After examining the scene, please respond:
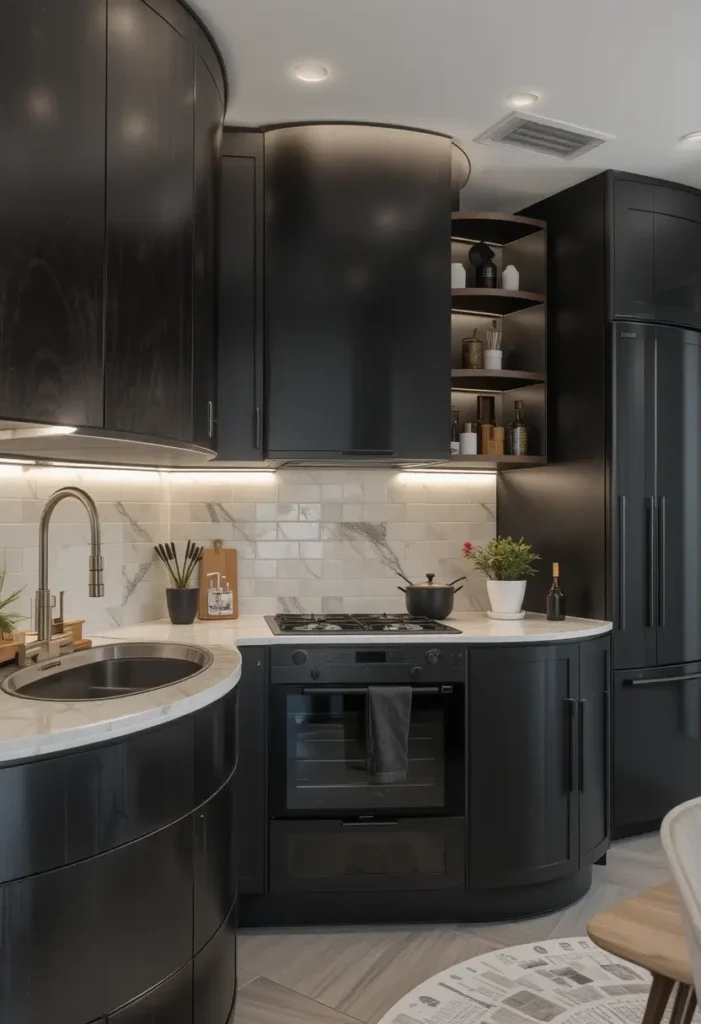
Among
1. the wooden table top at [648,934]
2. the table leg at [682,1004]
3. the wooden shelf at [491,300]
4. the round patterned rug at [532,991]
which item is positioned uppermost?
the wooden shelf at [491,300]

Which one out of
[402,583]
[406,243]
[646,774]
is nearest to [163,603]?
[402,583]

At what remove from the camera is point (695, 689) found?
12.4 feet

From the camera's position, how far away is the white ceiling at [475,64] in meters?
2.50

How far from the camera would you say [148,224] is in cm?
232

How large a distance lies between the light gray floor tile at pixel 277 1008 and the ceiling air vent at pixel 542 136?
114 inches

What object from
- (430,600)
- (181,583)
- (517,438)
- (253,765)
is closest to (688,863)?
(253,765)

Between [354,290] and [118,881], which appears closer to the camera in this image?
[118,881]

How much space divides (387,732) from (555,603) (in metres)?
0.94

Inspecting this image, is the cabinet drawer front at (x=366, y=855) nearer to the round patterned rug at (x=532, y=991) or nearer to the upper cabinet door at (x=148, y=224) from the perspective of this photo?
the round patterned rug at (x=532, y=991)

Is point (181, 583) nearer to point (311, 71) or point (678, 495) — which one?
point (311, 71)

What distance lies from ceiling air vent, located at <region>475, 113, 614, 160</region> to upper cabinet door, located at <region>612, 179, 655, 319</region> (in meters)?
0.35

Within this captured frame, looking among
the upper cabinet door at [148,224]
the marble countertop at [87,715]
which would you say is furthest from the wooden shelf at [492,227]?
the marble countertop at [87,715]

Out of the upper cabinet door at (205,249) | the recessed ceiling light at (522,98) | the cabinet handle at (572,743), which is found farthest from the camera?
the cabinet handle at (572,743)

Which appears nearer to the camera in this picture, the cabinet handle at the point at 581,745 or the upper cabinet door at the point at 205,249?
the upper cabinet door at the point at 205,249
